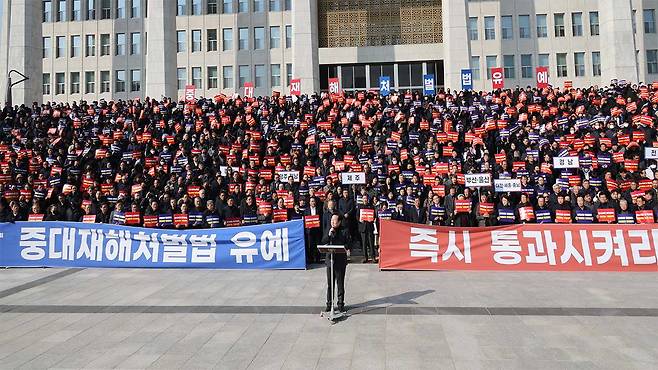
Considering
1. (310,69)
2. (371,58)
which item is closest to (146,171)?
(310,69)

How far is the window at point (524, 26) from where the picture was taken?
48.0 m

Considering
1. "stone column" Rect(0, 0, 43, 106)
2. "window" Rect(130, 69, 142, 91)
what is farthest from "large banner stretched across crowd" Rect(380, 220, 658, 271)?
"window" Rect(130, 69, 142, 91)

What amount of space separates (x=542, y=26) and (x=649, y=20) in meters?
11.0

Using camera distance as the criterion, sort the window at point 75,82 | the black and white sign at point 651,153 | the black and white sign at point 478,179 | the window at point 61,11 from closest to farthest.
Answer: the black and white sign at point 478,179 → the black and white sign at point 651,153 → the window at point 75,82 → the window at point 61,11

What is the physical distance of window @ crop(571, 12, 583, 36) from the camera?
47812 mm

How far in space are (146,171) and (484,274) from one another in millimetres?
12787

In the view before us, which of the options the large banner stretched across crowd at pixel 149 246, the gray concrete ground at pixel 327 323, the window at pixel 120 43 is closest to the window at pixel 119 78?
the window at pixel 120 43

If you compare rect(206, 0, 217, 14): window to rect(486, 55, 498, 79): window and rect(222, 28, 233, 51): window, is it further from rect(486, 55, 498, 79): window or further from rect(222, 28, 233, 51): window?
rect(486, 55, 498, 79): window

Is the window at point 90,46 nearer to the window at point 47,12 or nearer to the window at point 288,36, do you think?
the window at point 47,12

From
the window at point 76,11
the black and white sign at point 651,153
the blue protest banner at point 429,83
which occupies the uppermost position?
the window at point 76,11

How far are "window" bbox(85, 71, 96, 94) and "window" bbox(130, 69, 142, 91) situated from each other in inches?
174

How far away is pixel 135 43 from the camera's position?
5244 cm

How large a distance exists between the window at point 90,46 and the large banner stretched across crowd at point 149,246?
47052mm

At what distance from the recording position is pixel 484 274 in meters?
11.0
